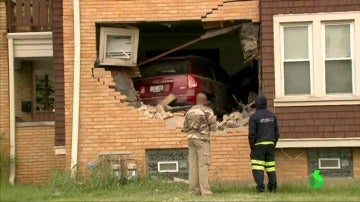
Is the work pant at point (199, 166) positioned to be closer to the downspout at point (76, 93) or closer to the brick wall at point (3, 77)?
the downspout at point (76, 93)

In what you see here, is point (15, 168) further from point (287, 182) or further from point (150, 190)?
point (287, 182)

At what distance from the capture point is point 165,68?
15703mm

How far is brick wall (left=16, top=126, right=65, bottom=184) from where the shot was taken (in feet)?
54.0

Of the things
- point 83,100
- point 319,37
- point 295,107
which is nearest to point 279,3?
point 319,37

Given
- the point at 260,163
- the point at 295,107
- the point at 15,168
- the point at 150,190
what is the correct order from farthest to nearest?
the point at 15,168
the point at 295,107
the point at 150,190
the point at 260,163

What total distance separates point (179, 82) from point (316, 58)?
2.78 metres

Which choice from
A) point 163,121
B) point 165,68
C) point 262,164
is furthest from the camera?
point 165,68

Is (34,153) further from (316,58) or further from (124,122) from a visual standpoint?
(316,58)

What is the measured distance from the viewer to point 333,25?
1462cm

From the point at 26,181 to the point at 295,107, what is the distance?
6099 millimetres

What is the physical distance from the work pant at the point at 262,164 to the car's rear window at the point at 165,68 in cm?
340

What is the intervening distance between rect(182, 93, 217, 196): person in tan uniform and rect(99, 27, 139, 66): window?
324 centimetres

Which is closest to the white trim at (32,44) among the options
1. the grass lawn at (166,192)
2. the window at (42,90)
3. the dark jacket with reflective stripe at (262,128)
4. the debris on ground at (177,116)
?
the window at (42,90)

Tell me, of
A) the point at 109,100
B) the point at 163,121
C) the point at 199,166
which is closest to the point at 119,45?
the point at 109,100
